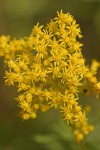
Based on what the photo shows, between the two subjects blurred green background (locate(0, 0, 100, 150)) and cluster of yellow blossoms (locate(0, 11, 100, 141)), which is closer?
cluster of yellow blossoms (locate(0, 11, 100, 141))

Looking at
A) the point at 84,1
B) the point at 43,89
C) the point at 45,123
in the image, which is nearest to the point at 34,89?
the point at 43,89

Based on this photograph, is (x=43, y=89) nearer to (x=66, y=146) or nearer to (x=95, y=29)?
(x=66, y=146)

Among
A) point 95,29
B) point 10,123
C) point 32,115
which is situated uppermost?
point 95,29

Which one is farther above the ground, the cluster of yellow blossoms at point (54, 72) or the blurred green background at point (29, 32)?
the blurred green background at point (29, 32)

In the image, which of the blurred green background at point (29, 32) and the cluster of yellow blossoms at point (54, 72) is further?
the blurred green background at point (29, 32)

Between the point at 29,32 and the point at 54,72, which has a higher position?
the point at 29,32

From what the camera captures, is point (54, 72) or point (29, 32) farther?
point (29, 32)

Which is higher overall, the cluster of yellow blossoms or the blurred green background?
the blurred green background

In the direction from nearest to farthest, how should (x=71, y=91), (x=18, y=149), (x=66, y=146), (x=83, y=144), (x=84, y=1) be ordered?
(x=71, y=91) < (x=83, y=144) < (x=66, y=146) < (x=18, y=149) < (x=84, y=1)
